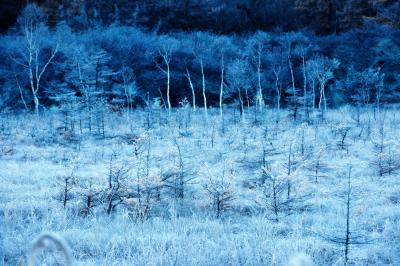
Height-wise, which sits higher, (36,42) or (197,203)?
(36,42)

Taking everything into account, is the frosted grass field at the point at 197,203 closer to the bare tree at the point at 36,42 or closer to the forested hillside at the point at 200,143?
the forested hillside at the point at 200,143

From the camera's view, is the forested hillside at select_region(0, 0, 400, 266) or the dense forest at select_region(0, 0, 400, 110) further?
the dense forest at select_region(0, 0, 400, 110)

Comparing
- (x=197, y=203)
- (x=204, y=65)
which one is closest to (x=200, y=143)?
(x=197, y=203)

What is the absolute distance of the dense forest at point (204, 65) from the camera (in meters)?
27.7

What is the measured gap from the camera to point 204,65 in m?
31.5

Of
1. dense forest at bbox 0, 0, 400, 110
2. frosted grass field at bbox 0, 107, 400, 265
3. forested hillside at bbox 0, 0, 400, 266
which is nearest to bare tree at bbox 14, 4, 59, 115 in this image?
dense forest at bbox 0, 0, 400, 110

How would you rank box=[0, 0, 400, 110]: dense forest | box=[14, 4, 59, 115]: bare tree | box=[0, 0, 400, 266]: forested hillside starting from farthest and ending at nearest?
box=[14, 4, 59, 115]: bare tree < box=[0, 0, 400, 110]: dense forest < box=[0, 0, 400, 266]: forested hillside

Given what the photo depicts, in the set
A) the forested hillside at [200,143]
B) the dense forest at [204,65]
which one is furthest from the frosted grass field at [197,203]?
the dense forest at [204,65]

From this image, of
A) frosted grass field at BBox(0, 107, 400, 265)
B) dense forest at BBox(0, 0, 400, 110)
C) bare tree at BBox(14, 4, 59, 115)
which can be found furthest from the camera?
bare tree at BBox(14, 4, 59, 115)

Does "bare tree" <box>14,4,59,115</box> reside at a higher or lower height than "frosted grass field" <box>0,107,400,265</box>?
higher

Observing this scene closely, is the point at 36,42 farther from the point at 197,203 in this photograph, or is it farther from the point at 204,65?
the point at 197,203

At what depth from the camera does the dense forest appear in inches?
1092

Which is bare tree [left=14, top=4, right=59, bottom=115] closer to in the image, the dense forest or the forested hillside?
the dense forest

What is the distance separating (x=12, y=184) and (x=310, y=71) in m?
21.3
